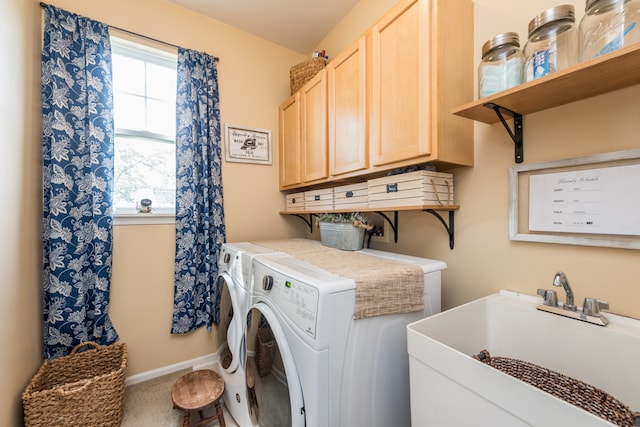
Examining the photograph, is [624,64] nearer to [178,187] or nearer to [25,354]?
[178,187]

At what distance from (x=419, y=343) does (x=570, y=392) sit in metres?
0.40

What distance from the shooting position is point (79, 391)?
1.37m

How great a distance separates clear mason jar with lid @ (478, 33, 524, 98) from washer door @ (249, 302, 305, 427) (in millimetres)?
1263

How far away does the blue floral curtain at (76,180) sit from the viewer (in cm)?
158

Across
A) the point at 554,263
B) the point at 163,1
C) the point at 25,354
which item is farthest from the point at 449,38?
the point at 25,354

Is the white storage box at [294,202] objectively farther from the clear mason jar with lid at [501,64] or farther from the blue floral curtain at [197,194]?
the clear mason jar with lid at [501,64]

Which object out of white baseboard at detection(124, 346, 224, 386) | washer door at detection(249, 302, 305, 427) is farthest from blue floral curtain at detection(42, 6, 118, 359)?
washer door at detection(249, 302, 305, 427)

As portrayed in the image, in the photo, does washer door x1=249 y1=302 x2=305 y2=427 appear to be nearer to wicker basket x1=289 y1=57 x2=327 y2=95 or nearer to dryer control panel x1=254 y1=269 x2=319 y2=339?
dryer control panel x1=254 y1=269 x2=319 y2=339

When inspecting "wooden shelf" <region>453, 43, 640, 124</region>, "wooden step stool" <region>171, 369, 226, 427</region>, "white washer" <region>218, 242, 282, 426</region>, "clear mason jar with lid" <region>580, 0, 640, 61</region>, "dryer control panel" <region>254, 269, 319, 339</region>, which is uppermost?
"clear mason jar with lid" <region>580, 0, 640, 61</region>

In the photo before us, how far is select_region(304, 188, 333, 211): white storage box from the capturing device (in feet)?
6.25

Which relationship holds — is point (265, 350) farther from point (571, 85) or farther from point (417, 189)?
point (571, 85)

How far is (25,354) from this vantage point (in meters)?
1.40

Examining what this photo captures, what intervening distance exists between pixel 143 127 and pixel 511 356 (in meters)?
2.67

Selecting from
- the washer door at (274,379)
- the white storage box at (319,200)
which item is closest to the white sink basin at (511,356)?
the washer door at (274,379)
